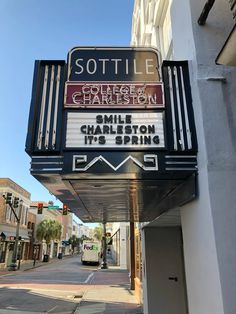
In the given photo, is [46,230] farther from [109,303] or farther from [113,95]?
[113,95]

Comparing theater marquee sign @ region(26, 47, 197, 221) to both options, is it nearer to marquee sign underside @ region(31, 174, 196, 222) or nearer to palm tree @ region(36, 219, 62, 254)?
marquee sign underside @ region(31, 174, 196, 222)

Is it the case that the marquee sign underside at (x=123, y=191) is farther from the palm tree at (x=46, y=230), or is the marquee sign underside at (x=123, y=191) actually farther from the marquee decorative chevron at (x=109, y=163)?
the palm tree at (x=46, y=230)

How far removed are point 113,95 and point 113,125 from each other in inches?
17.3

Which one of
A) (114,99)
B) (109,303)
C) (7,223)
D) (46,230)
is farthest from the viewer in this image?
(46,230)

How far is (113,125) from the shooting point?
4.24 metres

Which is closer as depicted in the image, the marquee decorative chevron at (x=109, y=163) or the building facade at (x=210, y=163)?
the building facade at (x=210, y=163)

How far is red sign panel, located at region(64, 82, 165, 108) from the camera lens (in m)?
4.34

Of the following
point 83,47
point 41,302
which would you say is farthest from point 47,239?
point 83,47

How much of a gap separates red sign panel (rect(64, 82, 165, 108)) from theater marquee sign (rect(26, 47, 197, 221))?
0.04 ft

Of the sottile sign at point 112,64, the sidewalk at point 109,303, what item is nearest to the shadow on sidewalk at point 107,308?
the sidewalk at point 109,303

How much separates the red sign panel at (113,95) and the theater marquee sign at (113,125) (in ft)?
0.04

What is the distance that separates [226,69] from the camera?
4125 millimetres

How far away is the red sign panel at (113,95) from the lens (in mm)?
4344

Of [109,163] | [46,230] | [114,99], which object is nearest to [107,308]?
[109,163]
